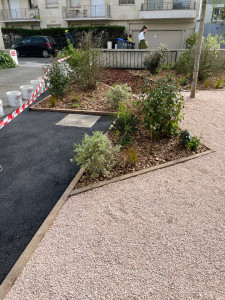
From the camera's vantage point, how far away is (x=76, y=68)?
8078mm

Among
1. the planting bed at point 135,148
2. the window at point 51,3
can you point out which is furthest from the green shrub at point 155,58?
the window at point 51,3

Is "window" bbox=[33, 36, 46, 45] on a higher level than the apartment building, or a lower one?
lower

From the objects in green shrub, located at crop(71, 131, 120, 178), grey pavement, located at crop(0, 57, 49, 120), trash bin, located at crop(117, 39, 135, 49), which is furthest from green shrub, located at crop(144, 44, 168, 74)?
trash bin, located at crop(117, 39, 135, 49)

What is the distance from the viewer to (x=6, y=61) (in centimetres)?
1487

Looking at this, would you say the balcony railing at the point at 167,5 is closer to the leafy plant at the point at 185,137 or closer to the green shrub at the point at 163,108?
the green shrub at the point at 163,108

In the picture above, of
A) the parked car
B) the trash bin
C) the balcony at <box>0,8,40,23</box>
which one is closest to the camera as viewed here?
the trash bin

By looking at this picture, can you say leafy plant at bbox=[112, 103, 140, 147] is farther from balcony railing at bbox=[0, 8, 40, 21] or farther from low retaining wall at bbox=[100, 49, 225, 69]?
balcony railing at bbox=[0, 8, 40, 21]

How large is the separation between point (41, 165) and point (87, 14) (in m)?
27.4

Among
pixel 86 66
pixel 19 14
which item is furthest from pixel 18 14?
pixel 86 66

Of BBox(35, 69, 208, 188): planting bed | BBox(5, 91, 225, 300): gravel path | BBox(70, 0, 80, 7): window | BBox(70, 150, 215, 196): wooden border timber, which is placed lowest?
BBox(5, 91, 225, 300): gravel path

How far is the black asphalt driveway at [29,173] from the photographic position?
3.00 meters

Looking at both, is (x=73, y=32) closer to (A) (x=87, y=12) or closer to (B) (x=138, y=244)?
(A) (x=87, y=12)

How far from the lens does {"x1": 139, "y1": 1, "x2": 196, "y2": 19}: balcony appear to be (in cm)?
2445

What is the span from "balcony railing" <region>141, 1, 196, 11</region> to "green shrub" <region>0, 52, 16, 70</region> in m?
16.7
